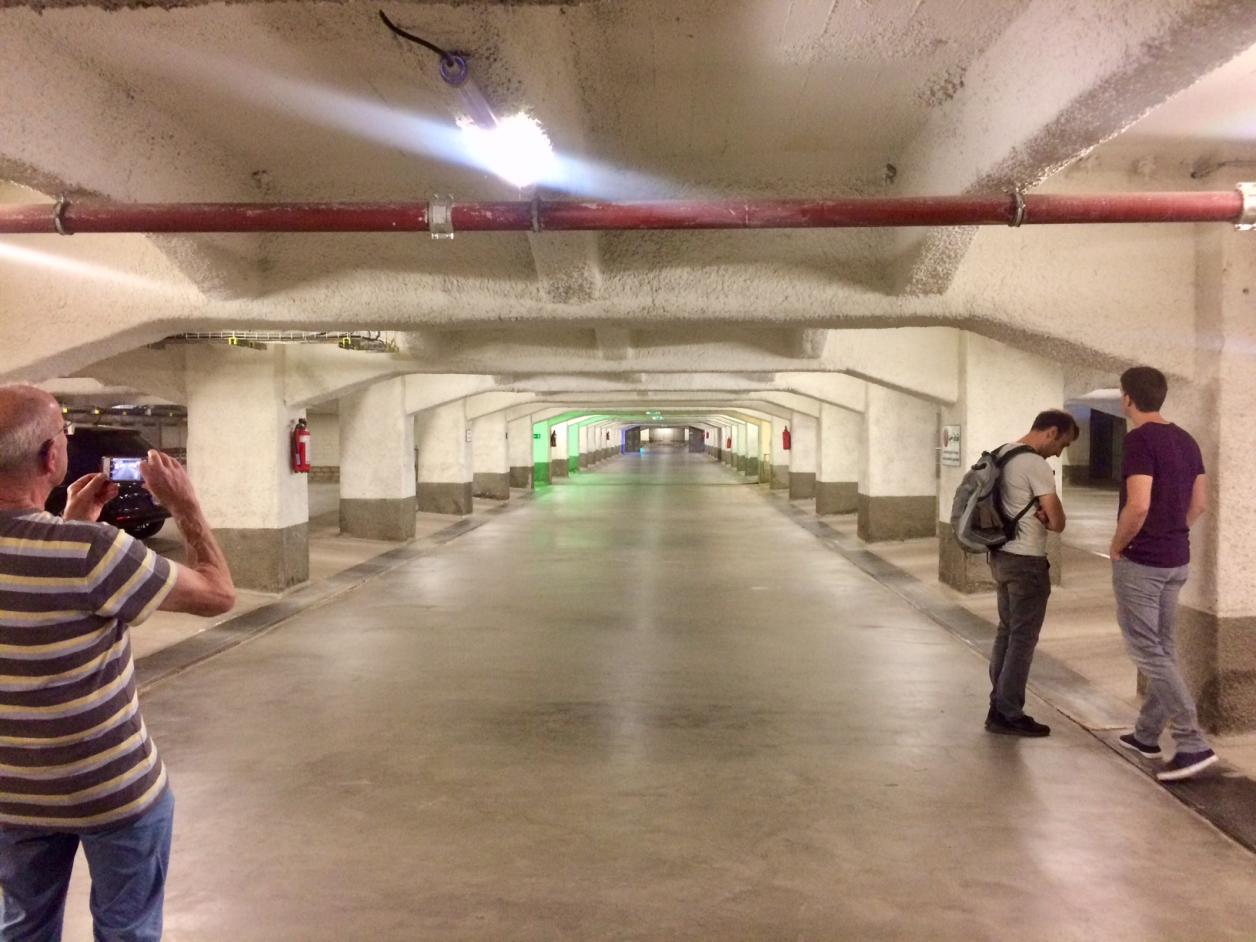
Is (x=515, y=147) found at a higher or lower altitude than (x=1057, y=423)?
higher

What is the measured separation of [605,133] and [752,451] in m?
33.1

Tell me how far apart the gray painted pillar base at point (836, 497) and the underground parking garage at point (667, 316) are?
34.2 ft

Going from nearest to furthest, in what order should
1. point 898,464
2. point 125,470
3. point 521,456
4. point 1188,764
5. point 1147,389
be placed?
point 1188,764 < point 1147,389 < point 125,470 < point 898,464 < point 521,456

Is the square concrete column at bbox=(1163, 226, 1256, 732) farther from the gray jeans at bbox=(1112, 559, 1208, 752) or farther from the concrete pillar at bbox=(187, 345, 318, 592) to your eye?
the concrete pillar at bbox=(187, 345, 318, 592)

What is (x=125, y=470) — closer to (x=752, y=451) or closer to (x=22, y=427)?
(x=22, y=427)

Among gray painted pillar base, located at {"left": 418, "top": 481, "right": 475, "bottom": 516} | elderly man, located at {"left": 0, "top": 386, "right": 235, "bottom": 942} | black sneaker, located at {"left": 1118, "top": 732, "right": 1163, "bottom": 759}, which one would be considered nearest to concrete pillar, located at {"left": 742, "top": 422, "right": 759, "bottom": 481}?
gray painted pillar base, located at {"left": 418, "top": 481, "right": 475, "bottom": 516}

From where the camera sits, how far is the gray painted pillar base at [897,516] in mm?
15227

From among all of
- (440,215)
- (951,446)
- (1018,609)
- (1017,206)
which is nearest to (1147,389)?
(1018,609)

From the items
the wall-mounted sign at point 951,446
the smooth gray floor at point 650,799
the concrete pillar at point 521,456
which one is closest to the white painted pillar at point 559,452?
the concrete pillar at point 521,456

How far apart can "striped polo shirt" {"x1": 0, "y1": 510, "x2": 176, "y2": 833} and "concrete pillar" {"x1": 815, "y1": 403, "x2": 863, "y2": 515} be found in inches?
723

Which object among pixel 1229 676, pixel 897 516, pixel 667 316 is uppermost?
pixel 667 316

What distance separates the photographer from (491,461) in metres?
25.0

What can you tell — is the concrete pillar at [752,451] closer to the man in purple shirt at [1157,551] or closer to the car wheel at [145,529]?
the car wheel at [145,529]

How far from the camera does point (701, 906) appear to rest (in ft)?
11.7
